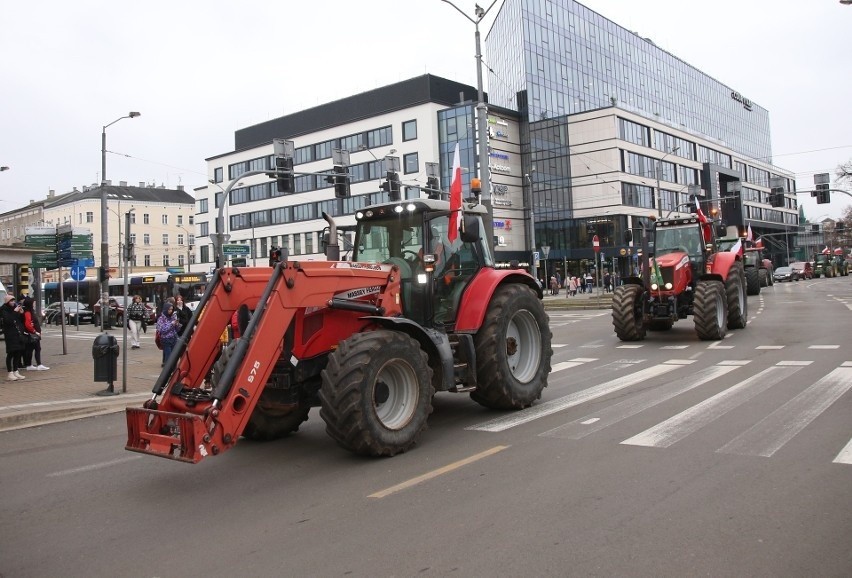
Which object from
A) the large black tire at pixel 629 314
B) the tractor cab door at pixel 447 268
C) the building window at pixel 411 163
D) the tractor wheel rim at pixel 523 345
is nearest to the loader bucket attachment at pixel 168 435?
the tractor cab door at pixel 447 268

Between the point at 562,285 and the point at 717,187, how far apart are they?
2771cm

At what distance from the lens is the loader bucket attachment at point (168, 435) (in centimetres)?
509

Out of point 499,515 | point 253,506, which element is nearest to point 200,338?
point 253,506

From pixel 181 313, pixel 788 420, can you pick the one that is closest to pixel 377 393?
pixel 788 420

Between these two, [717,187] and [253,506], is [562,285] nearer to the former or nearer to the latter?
[717,187]

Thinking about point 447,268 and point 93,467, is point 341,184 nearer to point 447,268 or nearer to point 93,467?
point 447,268

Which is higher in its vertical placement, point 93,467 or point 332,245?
point 332,245

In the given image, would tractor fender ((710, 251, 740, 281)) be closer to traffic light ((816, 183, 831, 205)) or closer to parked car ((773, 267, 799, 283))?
traffic light ((816, 183, 831, 205))

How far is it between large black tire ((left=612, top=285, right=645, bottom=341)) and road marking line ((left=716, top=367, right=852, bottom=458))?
5.76 m

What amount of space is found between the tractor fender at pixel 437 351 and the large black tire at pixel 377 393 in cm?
25

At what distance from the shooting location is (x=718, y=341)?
1455cm

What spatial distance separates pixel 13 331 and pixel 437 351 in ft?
34.9

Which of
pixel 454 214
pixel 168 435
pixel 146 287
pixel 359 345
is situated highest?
pixel 146 287

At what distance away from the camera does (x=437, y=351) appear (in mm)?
6918
